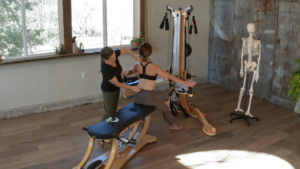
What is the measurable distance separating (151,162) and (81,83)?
2.28 m

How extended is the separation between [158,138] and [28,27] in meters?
2.50

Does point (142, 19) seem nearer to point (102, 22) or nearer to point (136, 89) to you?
point (102, 22)

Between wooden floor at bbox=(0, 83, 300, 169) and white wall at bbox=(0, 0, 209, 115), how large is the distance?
274 millimetres

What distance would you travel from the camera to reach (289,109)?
5402 millimetres

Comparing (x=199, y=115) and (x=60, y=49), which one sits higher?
(x=60, y=49)

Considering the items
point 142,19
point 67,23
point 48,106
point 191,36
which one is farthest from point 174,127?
point 191,36

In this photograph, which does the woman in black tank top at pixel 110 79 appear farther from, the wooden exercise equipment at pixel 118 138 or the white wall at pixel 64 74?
the white wall at pixel 64 74

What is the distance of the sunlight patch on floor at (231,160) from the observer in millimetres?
3699

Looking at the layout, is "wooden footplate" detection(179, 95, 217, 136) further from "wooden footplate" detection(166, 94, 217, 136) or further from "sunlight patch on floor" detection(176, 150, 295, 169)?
"sunlight patch on floor" detection(176, 150, 295, 169)

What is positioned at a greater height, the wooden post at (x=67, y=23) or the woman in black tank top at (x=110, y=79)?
the wooden post at (x=67, y=23)

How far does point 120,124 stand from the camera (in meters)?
A: 3.48

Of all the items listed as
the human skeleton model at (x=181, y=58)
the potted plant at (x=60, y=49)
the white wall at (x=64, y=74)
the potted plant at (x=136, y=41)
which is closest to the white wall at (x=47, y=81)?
the white wall at (x=64, y=74)

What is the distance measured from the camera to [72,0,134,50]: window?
17.6 feet

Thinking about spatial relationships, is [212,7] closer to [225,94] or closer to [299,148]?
[225,94]
